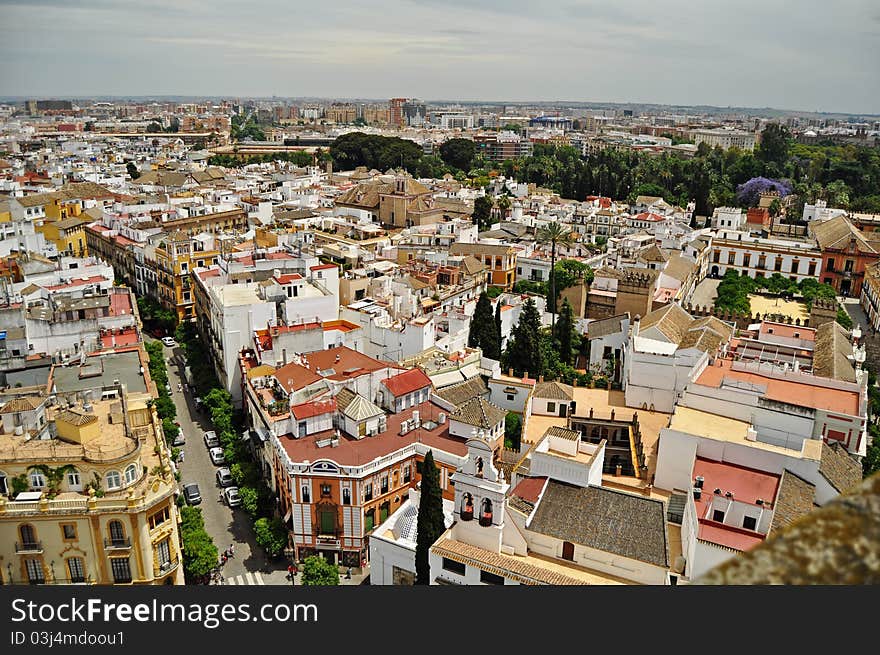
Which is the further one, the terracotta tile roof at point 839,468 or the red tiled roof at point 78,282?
the red tiled roof at point 78,282

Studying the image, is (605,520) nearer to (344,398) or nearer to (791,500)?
(791,500)

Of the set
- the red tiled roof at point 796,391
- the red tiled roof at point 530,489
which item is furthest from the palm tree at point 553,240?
the red tiled roof at point 530,489

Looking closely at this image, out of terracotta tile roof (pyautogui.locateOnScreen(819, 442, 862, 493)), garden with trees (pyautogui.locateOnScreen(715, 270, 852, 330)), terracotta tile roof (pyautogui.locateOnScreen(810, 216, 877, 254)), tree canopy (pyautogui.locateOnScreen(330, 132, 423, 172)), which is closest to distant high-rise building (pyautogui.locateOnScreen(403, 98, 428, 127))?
tree canopy (pyautogui.locateOnScreen(330, 132, 423, 172))

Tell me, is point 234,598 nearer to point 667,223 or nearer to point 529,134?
point 667,223

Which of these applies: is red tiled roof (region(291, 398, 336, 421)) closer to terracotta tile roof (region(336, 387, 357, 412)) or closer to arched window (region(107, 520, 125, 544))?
terracotta tile roof (region(336, 387, 357, 412))

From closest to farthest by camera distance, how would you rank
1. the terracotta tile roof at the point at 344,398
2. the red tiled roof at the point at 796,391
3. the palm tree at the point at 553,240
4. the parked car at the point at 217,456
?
1. the red tiled roof at the point at 796,391
2. the terracotta tile roof at the point at 344,398
3. the parked car at the point at 217,456
4. the palm tree at the point at 553,240

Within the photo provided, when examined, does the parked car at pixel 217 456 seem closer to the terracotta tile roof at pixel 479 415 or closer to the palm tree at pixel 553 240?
the terracotta tile roof at pixel 479 415

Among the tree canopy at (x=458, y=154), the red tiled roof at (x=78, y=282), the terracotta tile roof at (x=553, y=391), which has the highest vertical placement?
the tree canopy at (x=458, y=154)

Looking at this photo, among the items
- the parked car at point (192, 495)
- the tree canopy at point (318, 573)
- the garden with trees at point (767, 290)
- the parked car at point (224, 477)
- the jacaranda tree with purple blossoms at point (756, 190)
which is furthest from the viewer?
the jacaranda tree with purple blossoms at point (756, 190)
